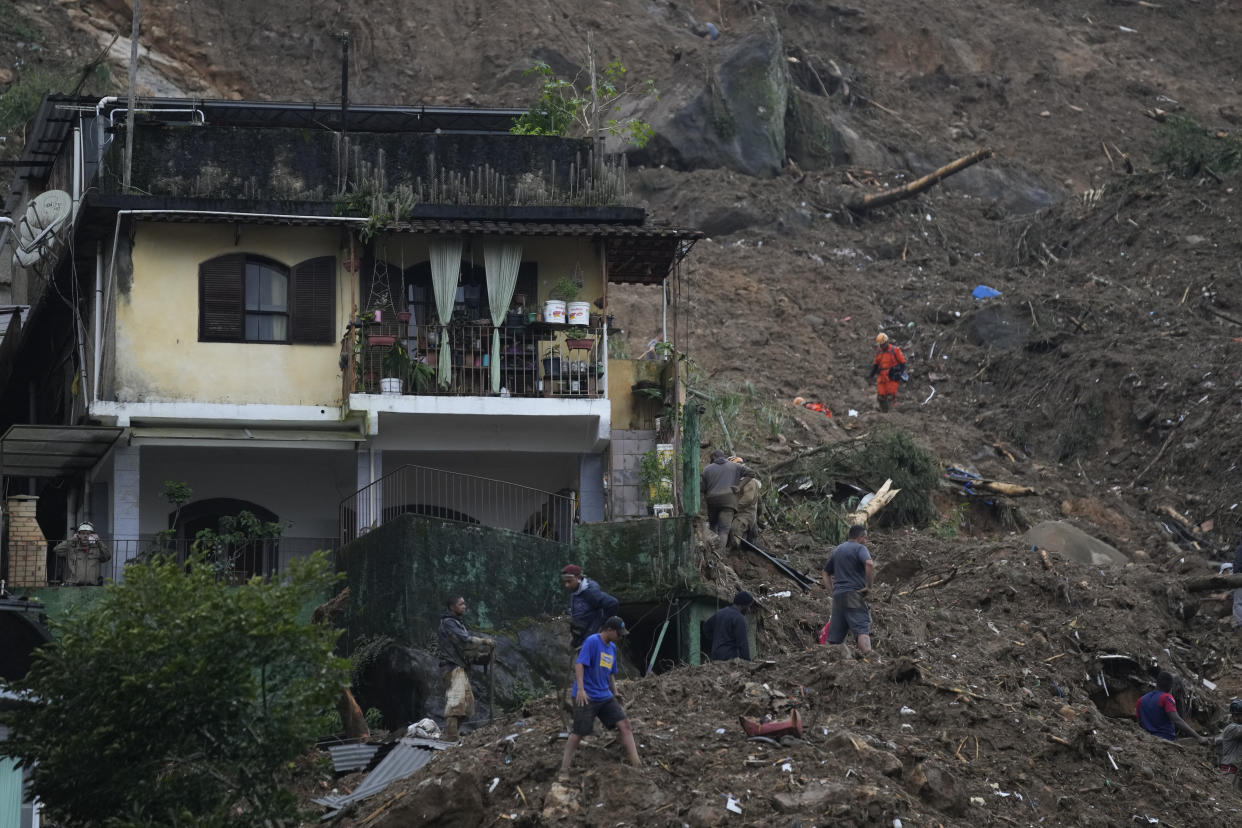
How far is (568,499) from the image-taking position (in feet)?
78.8

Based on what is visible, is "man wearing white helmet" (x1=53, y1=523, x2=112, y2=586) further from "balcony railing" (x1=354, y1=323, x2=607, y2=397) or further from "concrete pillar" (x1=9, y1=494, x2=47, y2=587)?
"balcony railing" (x1=354, y1=323, x2=607, y2=397)

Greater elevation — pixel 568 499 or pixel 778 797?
pixel 568 499

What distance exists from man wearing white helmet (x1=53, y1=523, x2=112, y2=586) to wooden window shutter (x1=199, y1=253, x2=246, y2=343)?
3118 millimetres

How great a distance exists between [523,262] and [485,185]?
1.13 metres

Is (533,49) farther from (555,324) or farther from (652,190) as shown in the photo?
(555,324)

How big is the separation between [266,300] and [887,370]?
1285cm

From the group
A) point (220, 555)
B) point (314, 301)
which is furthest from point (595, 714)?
point (314, 301)

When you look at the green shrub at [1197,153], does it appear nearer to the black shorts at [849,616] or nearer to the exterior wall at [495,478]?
the exterior wall at [495,478]

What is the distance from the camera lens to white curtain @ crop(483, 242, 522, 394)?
79.9 ft

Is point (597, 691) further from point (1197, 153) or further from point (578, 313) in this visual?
point (1197, 153)

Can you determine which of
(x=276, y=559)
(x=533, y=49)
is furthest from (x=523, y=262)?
(x=533, y=49)

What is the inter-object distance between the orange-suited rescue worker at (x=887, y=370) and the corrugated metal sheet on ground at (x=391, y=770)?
1675cm

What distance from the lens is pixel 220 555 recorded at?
22422 millimetres

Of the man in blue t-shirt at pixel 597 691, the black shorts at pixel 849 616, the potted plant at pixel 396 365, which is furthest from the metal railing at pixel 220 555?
the man in blue t-shirt at pixel 597 691
